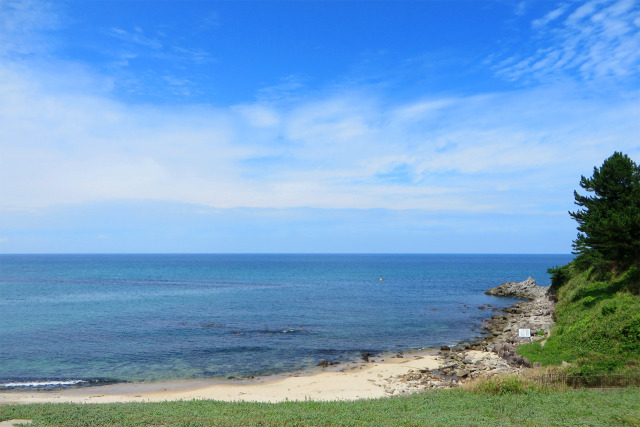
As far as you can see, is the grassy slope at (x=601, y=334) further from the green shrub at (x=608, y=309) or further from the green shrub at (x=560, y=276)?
the green shrub at (x=560, y=276)

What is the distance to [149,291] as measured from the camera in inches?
Answer: 3720

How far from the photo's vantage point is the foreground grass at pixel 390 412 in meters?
16.2

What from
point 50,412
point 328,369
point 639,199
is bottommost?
point 328,369

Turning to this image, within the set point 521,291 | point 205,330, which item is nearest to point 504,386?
point 205,330

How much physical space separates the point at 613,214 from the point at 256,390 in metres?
32.4

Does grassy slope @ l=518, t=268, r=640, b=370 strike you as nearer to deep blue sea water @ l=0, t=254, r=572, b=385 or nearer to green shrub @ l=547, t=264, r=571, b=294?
deep blue sea water @ l=0, t=254, r=572, b=385

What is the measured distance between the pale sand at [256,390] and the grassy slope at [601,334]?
9689mm

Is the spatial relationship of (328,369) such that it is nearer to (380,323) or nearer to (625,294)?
(380,323)

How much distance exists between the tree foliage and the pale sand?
1886 centimetres

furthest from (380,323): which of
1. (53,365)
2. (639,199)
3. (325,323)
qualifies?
(53,365)

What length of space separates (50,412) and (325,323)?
4138 centimetres

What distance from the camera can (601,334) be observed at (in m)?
29.3

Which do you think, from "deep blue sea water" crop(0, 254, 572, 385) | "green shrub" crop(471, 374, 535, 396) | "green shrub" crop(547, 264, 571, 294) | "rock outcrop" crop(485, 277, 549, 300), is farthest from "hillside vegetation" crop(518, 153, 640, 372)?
"rock outcrop" crop(485, 277, 549, 300)

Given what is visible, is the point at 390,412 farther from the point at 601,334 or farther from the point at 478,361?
the point at 478,361
